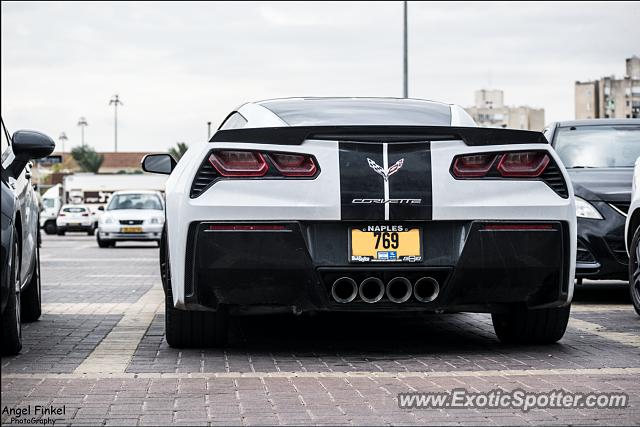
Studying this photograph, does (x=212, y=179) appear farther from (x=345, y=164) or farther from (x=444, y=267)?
(x=444, y=267)

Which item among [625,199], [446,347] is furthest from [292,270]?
[625,199]

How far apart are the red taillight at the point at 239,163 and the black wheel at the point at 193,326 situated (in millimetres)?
744

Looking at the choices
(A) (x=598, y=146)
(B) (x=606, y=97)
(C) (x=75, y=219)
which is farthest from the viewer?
(B) (x=606, y=97)

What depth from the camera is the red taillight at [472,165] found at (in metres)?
6.61

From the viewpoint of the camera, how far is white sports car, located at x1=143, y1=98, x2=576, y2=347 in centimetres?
646

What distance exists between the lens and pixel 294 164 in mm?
6543

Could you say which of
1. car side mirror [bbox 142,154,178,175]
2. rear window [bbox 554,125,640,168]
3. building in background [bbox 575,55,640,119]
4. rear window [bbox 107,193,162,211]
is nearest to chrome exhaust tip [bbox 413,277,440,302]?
car side mirror [bbox 142,154,178,175]

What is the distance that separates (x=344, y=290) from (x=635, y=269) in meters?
3.28

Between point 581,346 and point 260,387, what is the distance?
8.01ft

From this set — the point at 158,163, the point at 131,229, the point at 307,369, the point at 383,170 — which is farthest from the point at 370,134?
the point at 131,229

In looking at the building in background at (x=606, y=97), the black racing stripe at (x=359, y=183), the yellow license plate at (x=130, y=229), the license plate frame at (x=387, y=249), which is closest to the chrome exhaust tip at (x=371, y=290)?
the license plate frame at (x=387, y=249)

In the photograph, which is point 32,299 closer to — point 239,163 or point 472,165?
point 239,163

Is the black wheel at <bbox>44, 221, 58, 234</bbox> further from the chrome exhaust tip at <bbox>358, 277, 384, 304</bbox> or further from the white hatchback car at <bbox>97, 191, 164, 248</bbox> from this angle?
the chrome exhaust tip at <bbox>358, 277, 384, 304</bbox>

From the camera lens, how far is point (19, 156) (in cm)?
683
